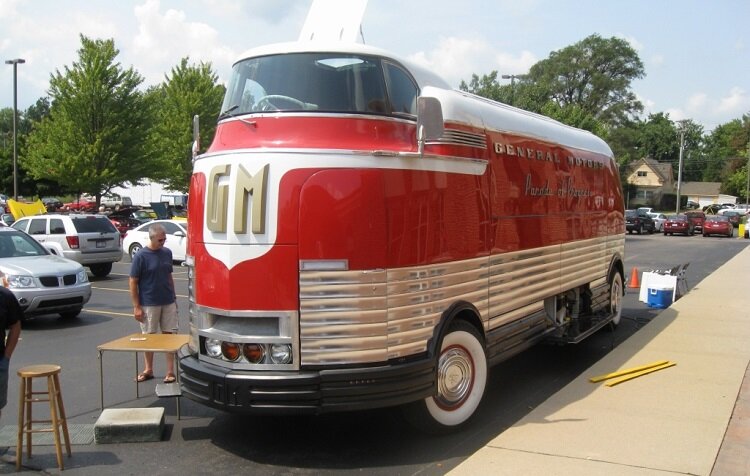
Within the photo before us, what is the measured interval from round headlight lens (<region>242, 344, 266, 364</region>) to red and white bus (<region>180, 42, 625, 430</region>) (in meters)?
0.01

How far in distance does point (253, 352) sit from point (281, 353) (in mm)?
228

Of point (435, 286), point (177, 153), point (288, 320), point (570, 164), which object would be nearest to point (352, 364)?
point (288, 320)

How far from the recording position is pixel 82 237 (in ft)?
54.5

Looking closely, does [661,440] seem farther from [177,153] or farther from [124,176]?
[177,153]

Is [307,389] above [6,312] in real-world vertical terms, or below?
below

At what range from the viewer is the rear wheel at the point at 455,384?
5438 millimetres

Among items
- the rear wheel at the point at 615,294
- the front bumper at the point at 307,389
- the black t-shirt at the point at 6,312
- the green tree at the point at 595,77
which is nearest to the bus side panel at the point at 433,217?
the front bumper at the point at 307,389

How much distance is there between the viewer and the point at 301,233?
4758mm

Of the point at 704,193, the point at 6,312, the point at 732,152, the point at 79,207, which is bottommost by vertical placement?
the point at 6,312

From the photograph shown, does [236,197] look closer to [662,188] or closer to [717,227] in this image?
[717,227]

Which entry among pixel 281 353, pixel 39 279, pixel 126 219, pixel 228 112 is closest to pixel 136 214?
pixel 126 219

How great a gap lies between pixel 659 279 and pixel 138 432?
423 inches

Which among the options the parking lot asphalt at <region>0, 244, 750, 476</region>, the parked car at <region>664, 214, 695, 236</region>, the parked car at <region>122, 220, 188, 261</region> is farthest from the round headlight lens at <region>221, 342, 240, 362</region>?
the parked car at <region>664, 214, 695, 236</region>

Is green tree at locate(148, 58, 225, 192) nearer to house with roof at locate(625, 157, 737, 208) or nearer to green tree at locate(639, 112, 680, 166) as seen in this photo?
house with roof at locate(625, 157, 737, 208)
